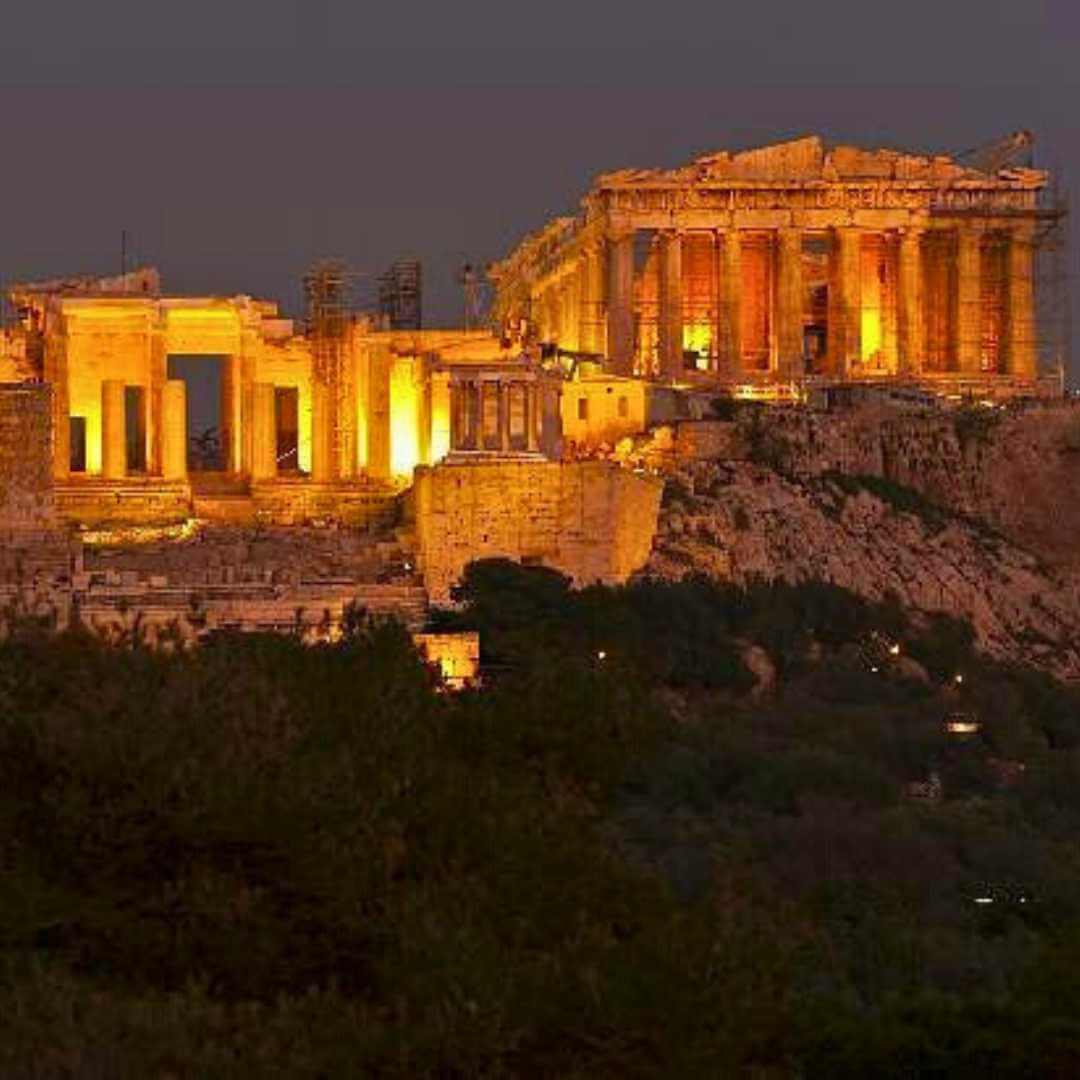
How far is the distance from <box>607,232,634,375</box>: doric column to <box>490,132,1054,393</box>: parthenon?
26 millimetres

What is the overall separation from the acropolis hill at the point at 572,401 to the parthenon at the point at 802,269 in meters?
0.07

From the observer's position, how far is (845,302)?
75188 millimetres

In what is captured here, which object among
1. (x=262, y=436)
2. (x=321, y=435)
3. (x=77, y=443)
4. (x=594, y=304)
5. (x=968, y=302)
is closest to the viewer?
(x=262, y=436)

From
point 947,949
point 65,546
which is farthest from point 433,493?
point 947,949

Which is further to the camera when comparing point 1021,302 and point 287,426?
point 1021,302

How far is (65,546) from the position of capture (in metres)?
59.5

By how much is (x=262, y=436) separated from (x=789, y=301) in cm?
1303

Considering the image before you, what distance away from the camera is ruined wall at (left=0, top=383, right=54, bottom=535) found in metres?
61.9

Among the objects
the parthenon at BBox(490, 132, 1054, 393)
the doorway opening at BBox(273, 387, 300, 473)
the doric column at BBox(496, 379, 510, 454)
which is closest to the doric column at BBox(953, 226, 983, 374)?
the parthenon at BBox(490, 132, 1054, 393)

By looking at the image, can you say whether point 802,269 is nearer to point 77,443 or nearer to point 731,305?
point 731,305

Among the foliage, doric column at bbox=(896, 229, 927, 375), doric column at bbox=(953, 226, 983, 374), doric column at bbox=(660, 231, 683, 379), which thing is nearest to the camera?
the foliage

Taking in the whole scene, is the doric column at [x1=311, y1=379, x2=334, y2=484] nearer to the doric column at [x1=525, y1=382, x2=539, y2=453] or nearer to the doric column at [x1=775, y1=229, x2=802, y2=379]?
the doric column at [x1=525, y1=382, x2=539, y2=453]

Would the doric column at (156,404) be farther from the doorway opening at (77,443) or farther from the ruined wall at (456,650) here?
the ruined wall at (456,650)

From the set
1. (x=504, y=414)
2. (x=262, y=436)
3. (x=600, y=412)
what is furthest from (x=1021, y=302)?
(x=262, y=436)
